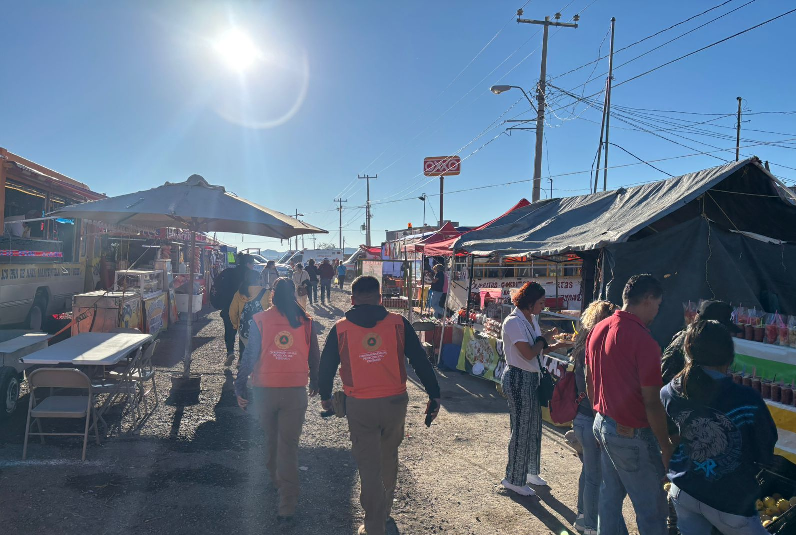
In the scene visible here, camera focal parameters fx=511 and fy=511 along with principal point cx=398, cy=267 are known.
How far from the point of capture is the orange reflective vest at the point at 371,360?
3.31 metres

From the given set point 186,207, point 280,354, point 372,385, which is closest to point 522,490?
point 372,385

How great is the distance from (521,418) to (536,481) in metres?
0.78

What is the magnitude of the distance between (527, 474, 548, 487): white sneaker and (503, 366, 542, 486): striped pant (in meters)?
0.30

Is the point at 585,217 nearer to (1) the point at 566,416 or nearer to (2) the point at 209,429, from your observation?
(1) the point at 566,416

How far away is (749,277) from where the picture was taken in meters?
6.30

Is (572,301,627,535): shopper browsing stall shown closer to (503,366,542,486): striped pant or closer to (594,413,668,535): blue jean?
(503,366,542,486): striped pant

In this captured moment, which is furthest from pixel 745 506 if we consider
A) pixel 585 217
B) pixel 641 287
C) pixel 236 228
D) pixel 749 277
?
pixel 236 228

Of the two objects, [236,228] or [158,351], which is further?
[158,351]

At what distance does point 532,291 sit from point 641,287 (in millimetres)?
1387

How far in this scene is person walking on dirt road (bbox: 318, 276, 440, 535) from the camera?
3309 millimetres

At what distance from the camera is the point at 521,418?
4340mm

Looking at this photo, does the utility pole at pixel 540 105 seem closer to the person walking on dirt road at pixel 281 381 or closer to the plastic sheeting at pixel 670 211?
the plastic sheeting at pixel 670 211

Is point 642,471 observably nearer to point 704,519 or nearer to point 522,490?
point 704,519

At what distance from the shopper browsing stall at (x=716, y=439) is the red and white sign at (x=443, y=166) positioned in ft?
87.2
